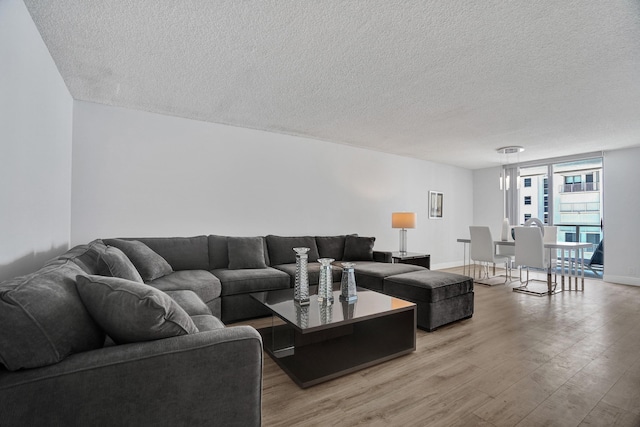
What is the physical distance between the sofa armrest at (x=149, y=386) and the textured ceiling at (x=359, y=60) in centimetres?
194

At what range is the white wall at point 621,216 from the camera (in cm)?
520

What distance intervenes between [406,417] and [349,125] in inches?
137

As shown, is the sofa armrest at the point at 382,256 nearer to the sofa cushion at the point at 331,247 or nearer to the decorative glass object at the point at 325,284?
the sofa cushion at the point at 331,247

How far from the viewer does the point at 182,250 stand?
3.51 m

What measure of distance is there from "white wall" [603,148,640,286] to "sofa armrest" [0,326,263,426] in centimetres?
689

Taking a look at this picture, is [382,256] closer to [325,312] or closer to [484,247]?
[484,247]

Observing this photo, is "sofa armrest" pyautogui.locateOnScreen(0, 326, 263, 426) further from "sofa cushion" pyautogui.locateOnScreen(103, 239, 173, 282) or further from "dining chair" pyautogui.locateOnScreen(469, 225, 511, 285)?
"dining chair" pyautogui.locateOnScreen(469, 225, 511, 285)

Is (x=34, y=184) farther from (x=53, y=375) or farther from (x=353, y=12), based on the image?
(x=353, y=12)

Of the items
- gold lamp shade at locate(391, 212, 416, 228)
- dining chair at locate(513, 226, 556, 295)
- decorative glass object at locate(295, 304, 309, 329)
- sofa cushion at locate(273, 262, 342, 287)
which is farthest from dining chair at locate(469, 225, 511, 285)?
decorative glass object at locate(295, 304, 309, 329)

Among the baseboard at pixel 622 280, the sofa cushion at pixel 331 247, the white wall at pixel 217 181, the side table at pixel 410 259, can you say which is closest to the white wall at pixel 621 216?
the baseboard at pixel 622 280

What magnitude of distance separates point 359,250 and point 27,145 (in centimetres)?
384

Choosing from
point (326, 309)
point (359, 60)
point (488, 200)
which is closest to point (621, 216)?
point (488, 200)

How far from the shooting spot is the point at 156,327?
119cm

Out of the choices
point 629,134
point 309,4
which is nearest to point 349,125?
point 309,4
